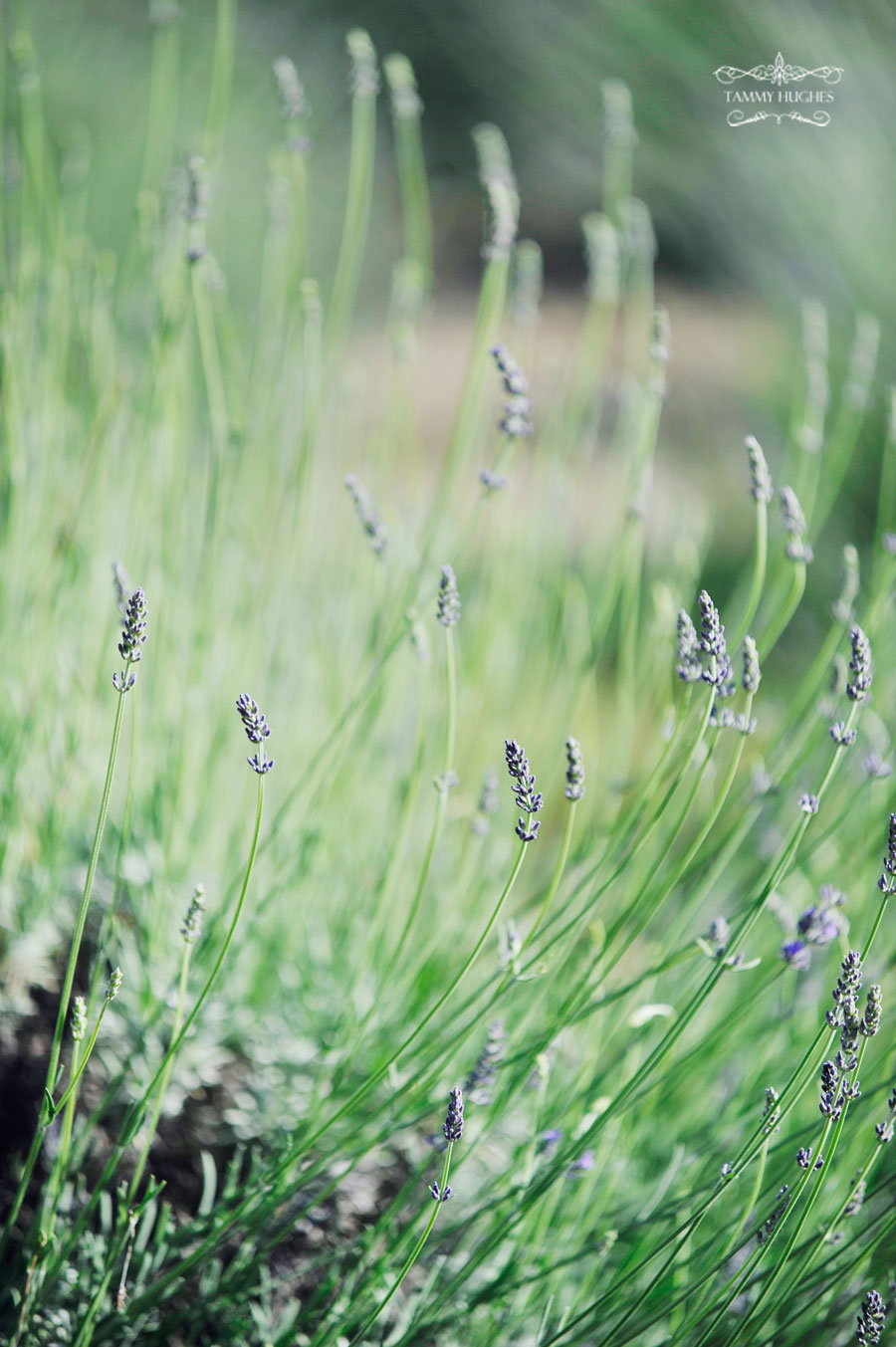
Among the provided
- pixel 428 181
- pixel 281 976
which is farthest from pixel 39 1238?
pixel 428 181

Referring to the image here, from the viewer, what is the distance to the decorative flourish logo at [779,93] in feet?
5.42

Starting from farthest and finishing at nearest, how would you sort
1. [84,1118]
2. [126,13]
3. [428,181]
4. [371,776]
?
[428,181] < [126,13] < [371,776] < [84,1118]

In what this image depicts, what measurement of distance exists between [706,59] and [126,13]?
1361 millimetres

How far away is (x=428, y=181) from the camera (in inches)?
137

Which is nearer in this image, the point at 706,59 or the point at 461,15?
the point at 706,59

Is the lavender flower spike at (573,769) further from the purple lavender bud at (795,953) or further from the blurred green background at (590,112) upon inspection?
the blurred green background at (590,112)

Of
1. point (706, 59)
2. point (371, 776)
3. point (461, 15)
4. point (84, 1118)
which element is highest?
point (461, 15)

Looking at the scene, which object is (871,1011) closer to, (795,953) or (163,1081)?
(795,953)

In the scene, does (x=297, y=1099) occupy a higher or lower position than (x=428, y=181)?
lower

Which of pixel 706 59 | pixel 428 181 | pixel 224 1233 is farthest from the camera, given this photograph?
pixel 428 181

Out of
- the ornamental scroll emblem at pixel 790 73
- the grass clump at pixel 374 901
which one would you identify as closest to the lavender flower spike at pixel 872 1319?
the grass clump at pixel 374 901

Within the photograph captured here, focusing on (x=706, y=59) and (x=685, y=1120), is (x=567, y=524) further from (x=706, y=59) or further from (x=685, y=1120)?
(x=706, y=59)

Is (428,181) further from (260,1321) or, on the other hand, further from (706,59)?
(260,1321)

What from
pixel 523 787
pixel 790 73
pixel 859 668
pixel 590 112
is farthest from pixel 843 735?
pixel 590 112
